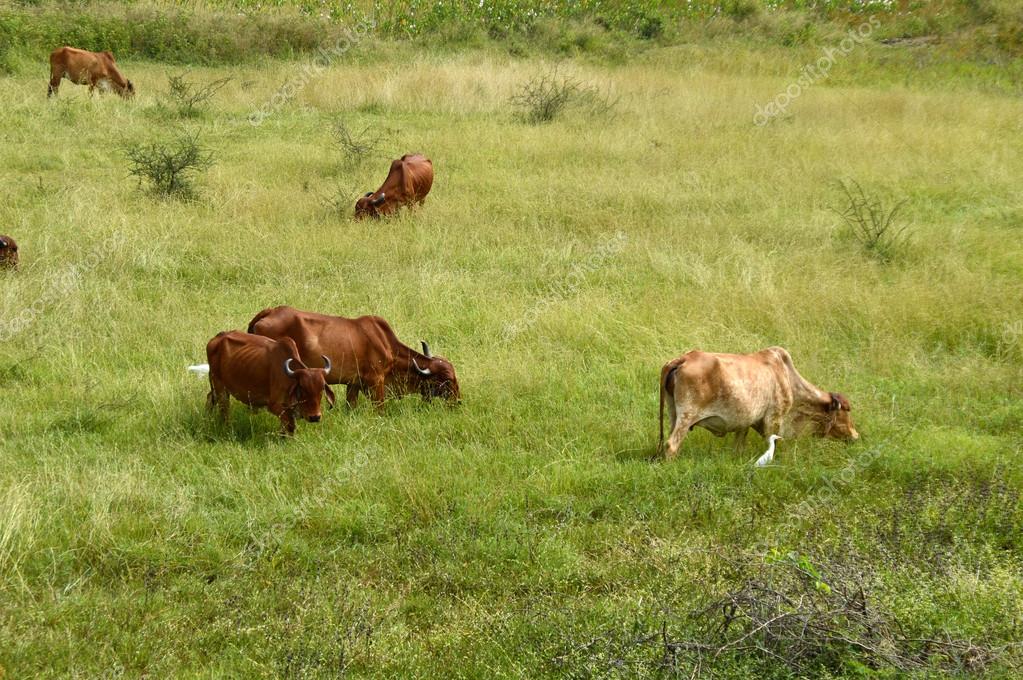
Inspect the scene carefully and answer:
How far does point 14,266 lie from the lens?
9641 mm

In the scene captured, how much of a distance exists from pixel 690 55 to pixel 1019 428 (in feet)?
59.3

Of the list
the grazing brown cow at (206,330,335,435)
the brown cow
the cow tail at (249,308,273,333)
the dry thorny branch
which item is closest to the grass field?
the dry thorny branch

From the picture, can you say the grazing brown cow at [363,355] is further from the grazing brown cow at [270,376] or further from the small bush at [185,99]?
the small bush at [185,99]

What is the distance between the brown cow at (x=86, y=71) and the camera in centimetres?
1827

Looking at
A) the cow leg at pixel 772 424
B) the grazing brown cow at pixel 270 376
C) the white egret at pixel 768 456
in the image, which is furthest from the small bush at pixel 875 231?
the grazing brown cow at pixel 270 376

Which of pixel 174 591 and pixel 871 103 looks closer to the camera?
pixel 174 591

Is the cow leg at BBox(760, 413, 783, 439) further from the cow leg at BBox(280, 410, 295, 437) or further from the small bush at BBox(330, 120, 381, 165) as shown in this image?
the small bush at BBox(330, 120, 381, 165)

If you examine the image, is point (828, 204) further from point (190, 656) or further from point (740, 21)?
point (740, 21)

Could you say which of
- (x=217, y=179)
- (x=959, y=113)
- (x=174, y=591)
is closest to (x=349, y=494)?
(x=174, y=591)

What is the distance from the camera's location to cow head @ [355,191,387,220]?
38.3 feet

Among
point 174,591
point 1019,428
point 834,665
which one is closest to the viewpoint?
point 834,665

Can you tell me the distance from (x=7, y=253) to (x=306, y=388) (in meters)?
4.74

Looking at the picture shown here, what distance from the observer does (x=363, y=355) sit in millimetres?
7156

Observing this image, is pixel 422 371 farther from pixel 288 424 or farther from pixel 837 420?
pixel 837 420
